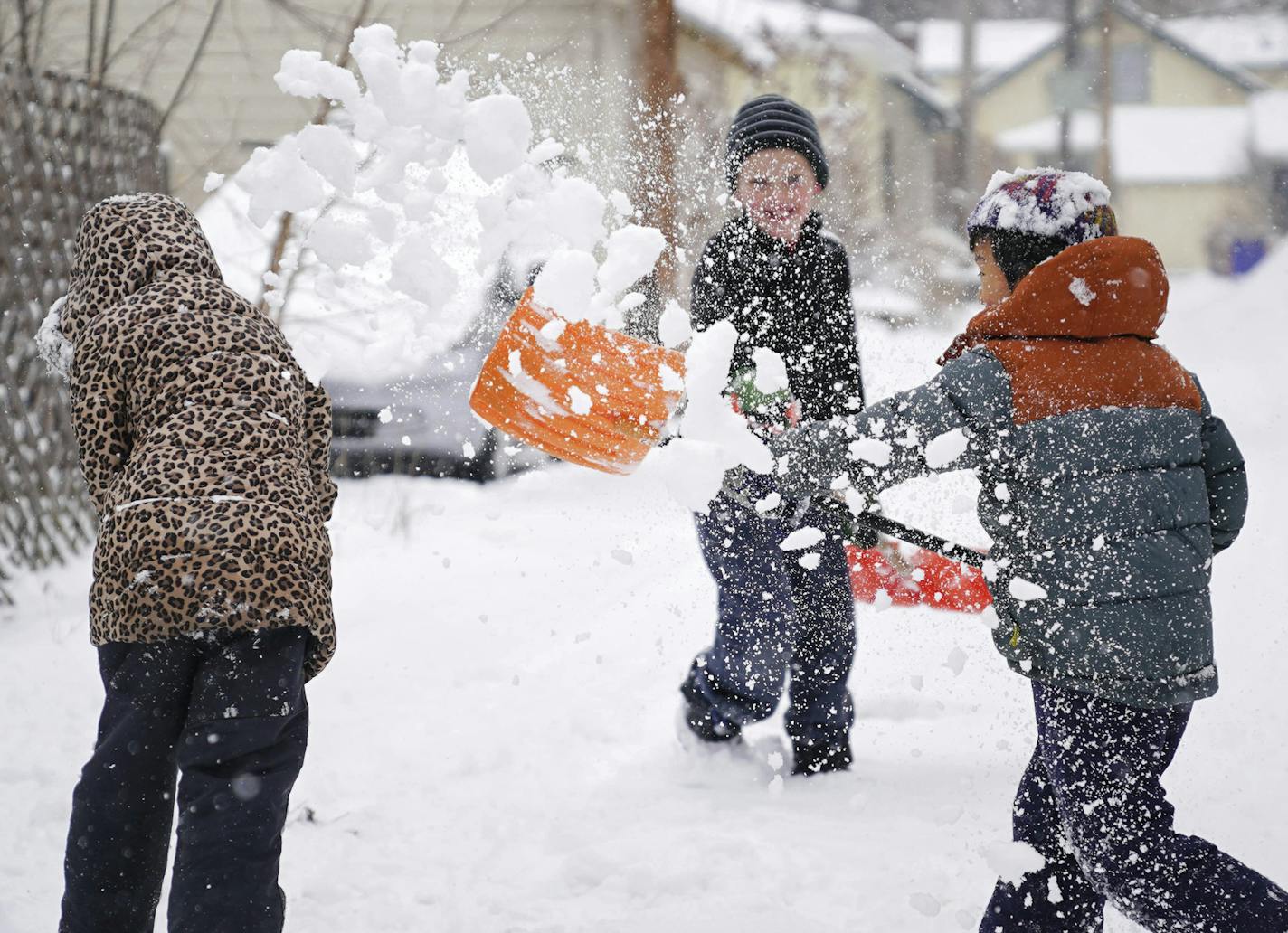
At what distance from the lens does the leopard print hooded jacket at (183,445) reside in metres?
1.91

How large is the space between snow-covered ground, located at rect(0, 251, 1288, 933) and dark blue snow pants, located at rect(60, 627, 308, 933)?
0.47 metres

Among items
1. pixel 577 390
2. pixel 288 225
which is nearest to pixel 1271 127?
pixel 288 225

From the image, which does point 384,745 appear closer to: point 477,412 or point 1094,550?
point 477,412

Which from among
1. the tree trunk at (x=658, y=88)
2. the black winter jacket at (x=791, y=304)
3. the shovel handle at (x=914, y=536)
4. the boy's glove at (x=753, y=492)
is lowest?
the shovel handle at (x=914, y=536)

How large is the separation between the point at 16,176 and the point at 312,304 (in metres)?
1.73

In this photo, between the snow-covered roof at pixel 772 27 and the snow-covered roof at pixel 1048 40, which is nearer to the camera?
the snow-covered roof at pixel 772 27

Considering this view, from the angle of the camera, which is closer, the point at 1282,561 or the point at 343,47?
the point at 343,47

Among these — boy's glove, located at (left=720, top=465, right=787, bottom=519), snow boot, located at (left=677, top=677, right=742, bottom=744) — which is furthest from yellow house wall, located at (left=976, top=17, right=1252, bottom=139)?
boy's glove, located at (left=720, top=465, right=787, bottom=519)

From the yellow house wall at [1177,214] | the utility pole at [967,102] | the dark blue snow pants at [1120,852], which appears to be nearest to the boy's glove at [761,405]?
the dark blue snow pants at [1120,852]

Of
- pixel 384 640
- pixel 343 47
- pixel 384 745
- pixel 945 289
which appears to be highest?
pixel 945 289

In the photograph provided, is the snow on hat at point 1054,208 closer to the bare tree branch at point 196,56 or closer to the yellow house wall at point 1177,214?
the bare tree branch at point 196,56

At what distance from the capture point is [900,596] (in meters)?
3.57

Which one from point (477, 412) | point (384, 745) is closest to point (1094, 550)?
point (477, 412)

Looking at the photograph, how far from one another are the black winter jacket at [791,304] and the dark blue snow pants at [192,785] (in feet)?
4.82
